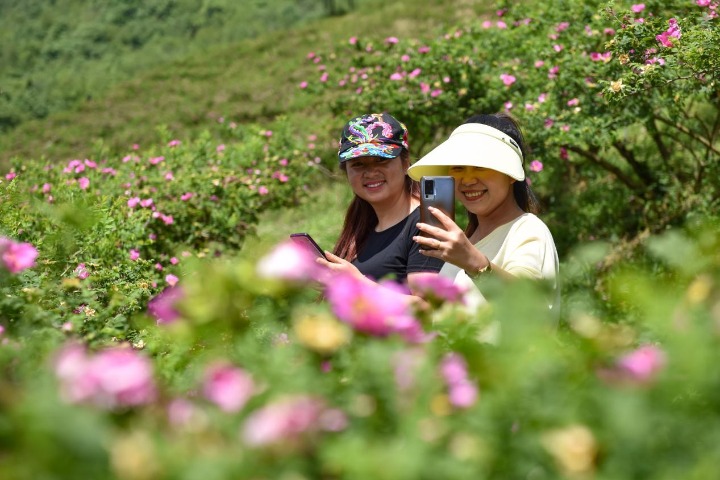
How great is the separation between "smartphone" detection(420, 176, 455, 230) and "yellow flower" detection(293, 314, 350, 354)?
980 mm

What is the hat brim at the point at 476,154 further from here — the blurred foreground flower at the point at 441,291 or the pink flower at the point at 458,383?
the pink flower at the point at 458,383

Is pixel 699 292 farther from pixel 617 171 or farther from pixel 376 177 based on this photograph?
pixel 617 171

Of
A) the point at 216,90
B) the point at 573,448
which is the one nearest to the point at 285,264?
the point at 573,448

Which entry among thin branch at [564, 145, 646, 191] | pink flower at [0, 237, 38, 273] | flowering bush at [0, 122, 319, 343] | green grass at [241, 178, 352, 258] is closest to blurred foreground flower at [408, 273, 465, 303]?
pink flower at [0, 237, 38, 273]

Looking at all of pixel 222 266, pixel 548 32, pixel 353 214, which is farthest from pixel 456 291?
pixel 548 32

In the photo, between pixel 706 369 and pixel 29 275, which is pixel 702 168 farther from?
pixel 706 369

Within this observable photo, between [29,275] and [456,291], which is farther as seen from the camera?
[29,275]

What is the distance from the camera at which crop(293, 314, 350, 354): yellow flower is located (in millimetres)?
817

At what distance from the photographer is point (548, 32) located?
14.8 ft

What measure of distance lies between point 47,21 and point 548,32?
3431 centimetres

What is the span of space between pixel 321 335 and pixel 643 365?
32 centimetres

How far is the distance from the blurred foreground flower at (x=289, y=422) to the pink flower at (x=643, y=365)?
28cm

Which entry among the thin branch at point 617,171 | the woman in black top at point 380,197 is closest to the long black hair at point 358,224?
the woman in black top at point 380,197

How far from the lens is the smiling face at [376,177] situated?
230 centimetres
